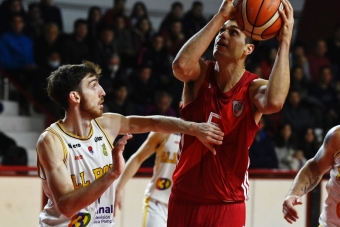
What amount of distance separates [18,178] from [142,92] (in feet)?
9.91

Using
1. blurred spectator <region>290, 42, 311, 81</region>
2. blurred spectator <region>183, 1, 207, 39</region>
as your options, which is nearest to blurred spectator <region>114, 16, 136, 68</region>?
blurred spectator <region>183, 1, 207, 39</region>

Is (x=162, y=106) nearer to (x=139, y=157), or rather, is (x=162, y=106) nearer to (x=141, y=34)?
(x=141, y=34)

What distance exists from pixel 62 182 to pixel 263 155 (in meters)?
5.34

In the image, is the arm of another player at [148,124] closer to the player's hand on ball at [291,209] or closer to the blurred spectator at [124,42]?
the player's hand on ball at [291,209]

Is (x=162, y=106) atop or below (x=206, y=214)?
below

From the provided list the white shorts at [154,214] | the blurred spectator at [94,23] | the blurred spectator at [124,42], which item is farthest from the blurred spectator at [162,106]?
the white shorts at [154,214]

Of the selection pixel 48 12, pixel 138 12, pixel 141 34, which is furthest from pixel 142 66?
pixel 48 12

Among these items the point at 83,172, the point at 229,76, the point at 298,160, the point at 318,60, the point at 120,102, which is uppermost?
the point at 229,76

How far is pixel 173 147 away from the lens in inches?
227

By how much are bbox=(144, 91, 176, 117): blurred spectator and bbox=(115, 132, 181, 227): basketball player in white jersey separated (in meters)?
2.57

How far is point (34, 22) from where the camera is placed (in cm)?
953

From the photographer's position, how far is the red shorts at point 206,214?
12.7 feet

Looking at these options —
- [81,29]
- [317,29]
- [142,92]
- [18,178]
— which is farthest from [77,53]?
[317,29]

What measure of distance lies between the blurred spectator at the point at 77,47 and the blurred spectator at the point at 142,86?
2.38 ft
